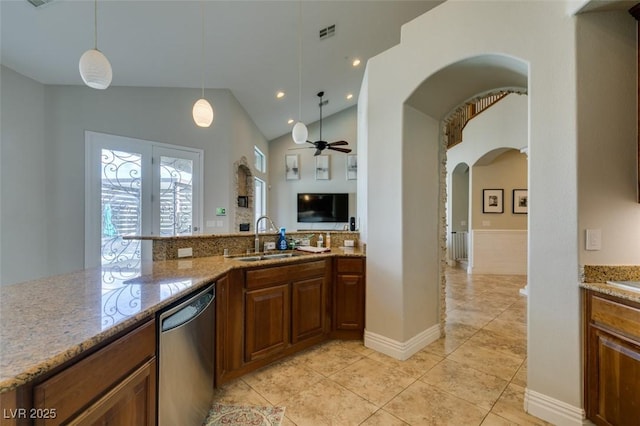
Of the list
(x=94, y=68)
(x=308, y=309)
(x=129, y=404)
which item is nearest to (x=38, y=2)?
(x=94, y=68)

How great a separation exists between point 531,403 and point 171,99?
5449 mm

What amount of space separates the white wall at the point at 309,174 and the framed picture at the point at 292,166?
100 millimetres

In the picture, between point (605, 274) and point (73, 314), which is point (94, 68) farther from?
point (605, 274)

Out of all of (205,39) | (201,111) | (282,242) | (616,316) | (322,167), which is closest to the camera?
(616,316)

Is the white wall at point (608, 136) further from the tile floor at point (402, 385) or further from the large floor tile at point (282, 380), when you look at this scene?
the large floor tile at point (282, 380)

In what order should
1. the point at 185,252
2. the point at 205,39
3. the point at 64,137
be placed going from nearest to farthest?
the point at 185,252 < the point at 205,39 < the point at 64,137

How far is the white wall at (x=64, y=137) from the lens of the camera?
315 centimetres

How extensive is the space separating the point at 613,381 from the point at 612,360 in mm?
112

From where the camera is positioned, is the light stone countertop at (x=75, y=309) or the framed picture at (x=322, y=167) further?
the framed picture at (x=322, y=167)

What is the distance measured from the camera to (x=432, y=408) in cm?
183

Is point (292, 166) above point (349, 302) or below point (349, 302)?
above

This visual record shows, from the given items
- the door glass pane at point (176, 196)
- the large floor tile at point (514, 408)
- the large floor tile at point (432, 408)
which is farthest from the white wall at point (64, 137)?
the large floor tile at point (514, 408)

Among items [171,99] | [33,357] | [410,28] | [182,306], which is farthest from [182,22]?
[33,357]

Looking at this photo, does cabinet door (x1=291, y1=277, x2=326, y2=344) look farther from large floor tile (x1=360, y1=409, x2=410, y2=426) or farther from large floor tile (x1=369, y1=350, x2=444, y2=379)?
large floor tile (x1=360, y1=409, x2=410, y2=426)
